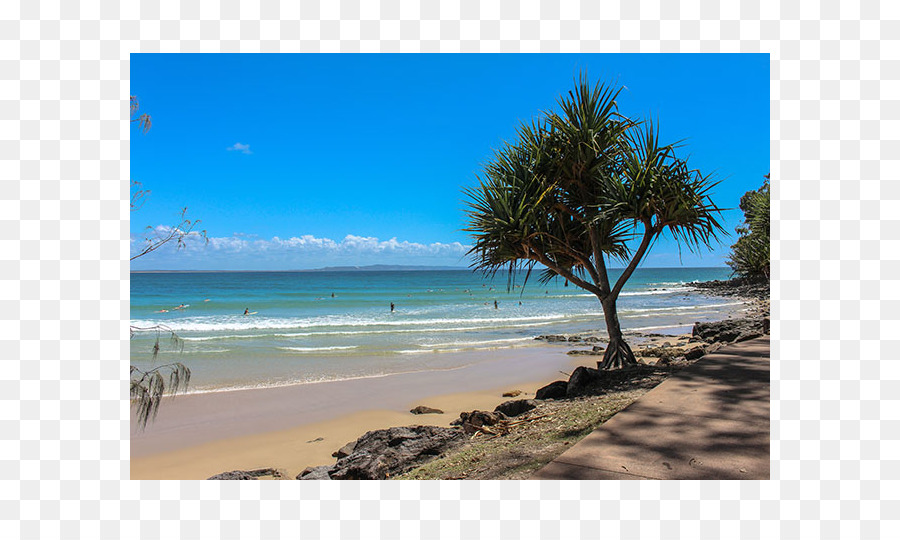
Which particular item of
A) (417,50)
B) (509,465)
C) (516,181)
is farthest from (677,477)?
(516,181)

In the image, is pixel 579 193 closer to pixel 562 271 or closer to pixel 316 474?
pixel 562 271

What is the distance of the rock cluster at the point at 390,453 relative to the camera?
4590mm

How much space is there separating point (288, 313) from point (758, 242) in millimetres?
27610

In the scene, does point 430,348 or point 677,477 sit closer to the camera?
point 677,477

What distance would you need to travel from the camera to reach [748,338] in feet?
25.2

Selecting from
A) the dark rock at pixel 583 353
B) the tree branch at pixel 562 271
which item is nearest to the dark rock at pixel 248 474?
the tree branch at pixel 562 271

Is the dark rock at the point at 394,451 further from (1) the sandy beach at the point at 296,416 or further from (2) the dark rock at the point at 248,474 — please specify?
(1) the sandy beach at the point at 296,416

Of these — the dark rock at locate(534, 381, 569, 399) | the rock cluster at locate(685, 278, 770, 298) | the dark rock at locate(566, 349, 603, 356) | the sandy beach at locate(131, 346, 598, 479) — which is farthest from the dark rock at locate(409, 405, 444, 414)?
the rock cluster at locate(685, 278, 770, 298)

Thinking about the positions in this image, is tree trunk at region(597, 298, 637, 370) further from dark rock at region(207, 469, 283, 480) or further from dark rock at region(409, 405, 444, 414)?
dark rock at region(207, 469, 283, 480)

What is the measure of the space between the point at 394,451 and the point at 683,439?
276 cm

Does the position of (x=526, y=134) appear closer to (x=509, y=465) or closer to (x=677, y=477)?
(x=509, y=465)

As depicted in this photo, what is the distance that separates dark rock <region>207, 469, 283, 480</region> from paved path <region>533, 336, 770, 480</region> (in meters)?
3.85

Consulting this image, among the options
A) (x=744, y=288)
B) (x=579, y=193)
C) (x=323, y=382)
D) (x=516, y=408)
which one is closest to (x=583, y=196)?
(x=579, y=193)

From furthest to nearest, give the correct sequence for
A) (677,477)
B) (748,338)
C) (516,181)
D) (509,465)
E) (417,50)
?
(748,338) < (516,181) < (509,465) < (417,50) < (677,477)
